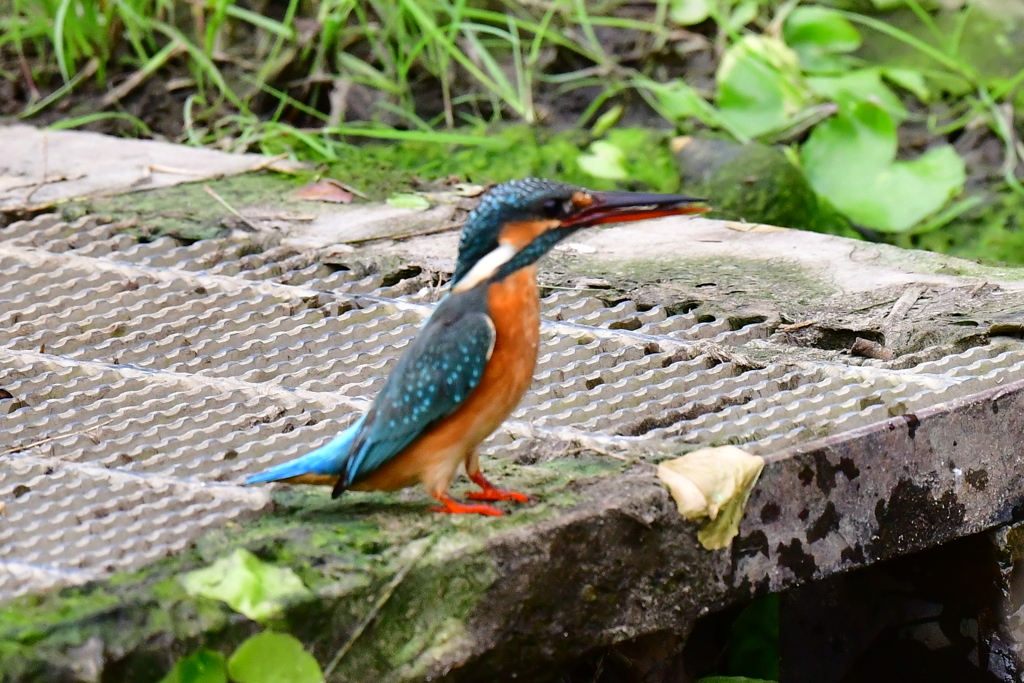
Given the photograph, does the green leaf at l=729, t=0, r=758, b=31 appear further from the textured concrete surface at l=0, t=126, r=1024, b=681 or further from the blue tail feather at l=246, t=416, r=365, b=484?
the blue tail feather at l=246, t=416, r=365, b=484

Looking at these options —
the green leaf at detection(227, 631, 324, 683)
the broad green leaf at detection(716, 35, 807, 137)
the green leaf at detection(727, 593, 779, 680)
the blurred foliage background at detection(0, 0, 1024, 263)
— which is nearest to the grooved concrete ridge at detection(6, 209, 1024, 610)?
the green leaf at detection(227, 631, 324, 683)

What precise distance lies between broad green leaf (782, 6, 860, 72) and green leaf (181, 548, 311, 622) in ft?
14.0

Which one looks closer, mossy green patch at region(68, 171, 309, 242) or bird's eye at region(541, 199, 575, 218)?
bird's eye at region(541, 199, 575, 218)

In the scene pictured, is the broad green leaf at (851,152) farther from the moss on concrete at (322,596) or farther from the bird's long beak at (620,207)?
the moss on concrete at (322,596)

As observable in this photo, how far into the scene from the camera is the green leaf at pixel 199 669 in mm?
1777

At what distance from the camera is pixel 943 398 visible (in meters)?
2.51

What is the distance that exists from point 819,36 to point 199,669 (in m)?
4.53

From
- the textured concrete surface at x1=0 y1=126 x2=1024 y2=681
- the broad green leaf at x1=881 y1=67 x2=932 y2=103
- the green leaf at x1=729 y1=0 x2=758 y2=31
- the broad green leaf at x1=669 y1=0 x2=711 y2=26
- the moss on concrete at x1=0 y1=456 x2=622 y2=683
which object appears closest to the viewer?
the moss on concrete at x1=0 y1=456 x2=622 y2=683

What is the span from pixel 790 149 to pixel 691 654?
243 cm

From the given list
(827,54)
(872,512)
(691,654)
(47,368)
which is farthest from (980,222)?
(47,368)

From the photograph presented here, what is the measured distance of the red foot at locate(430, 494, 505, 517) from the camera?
2082 millimetres

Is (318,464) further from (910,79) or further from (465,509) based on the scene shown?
(910,79)

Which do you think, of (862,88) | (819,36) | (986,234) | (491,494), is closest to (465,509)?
(491,494)

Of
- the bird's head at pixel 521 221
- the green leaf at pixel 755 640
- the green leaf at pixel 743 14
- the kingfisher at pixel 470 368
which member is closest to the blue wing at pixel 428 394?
the kingfisher at pixel 470 368
